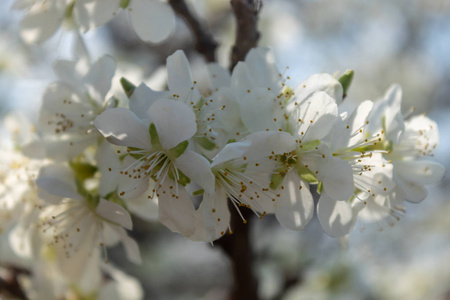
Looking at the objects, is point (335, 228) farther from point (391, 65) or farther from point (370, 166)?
point (391, 65)

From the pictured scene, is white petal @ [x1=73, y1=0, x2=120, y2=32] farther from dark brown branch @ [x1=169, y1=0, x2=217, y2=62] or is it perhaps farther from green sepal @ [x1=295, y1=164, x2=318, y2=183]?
green sepal @ [x1=295, y1=164, x2=318, y2=183]

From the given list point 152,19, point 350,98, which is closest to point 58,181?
point 152,19

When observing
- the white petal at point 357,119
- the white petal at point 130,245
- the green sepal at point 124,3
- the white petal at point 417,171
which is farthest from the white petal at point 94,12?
the white petal at point 417,171

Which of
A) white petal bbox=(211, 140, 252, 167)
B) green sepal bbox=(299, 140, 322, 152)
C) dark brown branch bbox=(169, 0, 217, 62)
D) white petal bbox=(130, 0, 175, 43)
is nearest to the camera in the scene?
white petal bbox=(211, 140, 252, 167)

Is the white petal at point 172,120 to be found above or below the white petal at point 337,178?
above

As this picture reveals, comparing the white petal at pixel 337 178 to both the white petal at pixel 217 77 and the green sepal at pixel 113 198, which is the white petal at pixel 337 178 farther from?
the green sepal at pixel 113 198

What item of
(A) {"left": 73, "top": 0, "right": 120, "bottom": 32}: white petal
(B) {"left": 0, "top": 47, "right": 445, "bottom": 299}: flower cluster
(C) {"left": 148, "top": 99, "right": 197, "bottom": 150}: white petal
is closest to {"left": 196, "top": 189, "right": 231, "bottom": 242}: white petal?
(B) {"left": 0, "top": 47, "right": 445, "bottom": 299}: flower cluster
